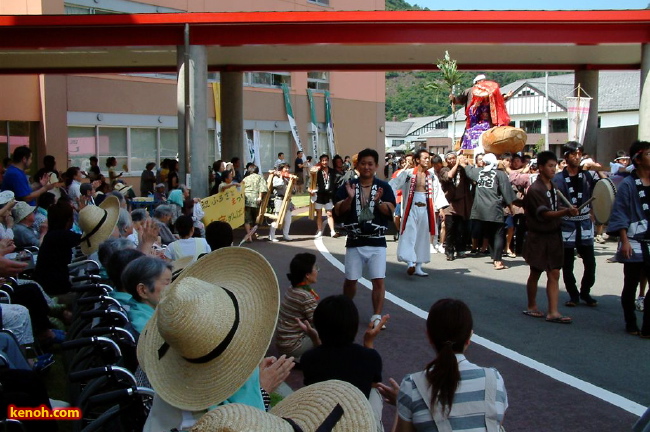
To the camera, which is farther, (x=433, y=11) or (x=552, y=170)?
(x=433, y=11)

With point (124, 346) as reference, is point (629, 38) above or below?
above

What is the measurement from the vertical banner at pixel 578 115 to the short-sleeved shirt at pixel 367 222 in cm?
1422

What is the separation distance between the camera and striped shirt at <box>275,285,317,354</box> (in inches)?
263

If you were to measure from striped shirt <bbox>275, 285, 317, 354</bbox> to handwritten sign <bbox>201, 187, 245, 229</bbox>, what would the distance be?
23.1ft

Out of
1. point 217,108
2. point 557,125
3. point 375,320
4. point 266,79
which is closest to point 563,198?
point 375,320

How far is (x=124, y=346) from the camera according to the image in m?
4.71

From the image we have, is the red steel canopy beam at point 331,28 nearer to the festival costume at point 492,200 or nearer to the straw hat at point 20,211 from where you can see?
the festival costume at point 492,200

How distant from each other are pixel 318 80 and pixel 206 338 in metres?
35.7

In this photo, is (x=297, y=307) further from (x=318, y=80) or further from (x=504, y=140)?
(x=318, y=80)

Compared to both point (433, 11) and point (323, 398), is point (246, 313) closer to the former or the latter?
point (323, 398)

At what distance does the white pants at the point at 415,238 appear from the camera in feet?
38.0

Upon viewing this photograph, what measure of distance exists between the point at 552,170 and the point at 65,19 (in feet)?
36.2

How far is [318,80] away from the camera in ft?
124

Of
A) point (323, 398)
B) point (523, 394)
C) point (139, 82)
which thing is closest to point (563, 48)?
point (523, 394)
